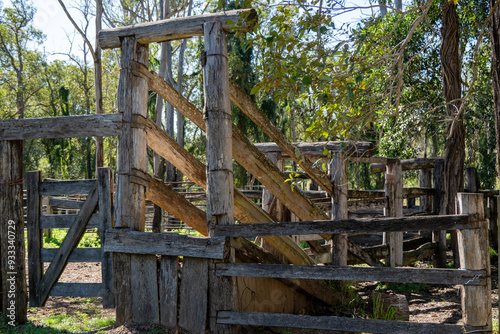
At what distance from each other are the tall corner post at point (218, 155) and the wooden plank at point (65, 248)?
5.92ft

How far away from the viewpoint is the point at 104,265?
17.4 feet

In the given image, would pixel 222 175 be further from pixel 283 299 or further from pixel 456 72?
pixel 456 72

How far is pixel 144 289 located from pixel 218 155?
1.63 m

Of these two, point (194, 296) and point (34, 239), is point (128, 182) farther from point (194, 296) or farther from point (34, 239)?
point (34, 239)

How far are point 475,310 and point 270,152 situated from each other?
3.48 m

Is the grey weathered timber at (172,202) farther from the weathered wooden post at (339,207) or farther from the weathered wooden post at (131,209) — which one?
the weathered wooden post at (339,207)

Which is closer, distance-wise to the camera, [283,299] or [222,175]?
[222,175]

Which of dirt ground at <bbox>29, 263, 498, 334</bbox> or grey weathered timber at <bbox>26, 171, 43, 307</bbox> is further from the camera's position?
dirt ground at <bbox>29, 263, 498, 334</bbox>

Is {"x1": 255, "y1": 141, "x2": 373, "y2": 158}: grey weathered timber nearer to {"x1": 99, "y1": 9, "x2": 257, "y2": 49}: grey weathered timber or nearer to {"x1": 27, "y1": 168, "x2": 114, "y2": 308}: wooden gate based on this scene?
{"x1": 99, "y1": 9, "x2": 257, "y2": 49}: grey weathered timber

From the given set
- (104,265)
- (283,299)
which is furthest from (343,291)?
(104,265)

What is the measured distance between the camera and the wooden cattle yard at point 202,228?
377cm

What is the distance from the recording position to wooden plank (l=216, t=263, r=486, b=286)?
11.8ft

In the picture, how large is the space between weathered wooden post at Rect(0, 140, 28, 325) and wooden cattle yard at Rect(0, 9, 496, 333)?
16 mm

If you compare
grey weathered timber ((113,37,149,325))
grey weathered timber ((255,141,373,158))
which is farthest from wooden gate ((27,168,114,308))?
grey weathered timber ((255,141,373,158))
